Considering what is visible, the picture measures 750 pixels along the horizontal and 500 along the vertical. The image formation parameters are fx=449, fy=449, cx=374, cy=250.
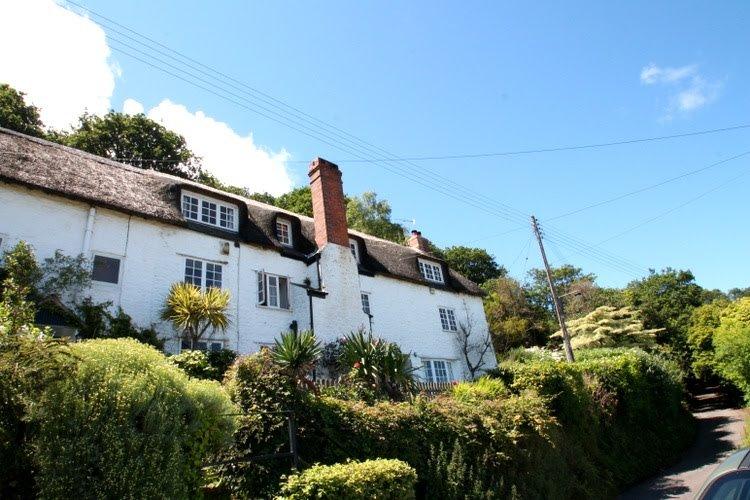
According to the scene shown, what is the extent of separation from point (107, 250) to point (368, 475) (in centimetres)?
1213

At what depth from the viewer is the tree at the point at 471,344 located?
2464 centimetres

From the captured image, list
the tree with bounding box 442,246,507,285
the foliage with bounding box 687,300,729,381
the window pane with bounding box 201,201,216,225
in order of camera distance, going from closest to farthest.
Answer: the window pane with bounding box 201,201,216,225
the foliage with bounding box 687,300,729,381
the tree with bounding box 442,246,507,285

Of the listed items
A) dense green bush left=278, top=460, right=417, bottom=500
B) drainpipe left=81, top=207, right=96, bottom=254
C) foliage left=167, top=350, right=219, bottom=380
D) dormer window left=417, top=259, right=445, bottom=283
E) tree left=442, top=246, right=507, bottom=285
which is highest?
tree left=442, top=246, right=507, bottom=285

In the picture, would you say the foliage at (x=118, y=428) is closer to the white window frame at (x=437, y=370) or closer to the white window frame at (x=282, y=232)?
the white window frame at (x=282, y=232)

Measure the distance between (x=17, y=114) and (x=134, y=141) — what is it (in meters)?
7.24

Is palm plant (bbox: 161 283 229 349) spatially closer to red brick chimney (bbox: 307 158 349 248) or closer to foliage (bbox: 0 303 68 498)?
red brick chimney (bbox: 307 158 349 248)

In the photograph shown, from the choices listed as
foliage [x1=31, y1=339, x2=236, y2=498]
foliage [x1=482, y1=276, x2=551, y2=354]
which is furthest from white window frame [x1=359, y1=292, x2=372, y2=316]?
foliage [x1=482, y1=276, x2=551, y2=354]

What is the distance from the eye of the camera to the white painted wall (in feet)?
44.3

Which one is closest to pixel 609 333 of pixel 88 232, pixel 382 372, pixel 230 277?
pixel 382 372

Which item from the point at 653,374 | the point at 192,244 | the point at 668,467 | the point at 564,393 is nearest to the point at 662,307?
the point at 653,374

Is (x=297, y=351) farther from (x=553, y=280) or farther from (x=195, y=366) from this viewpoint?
(x=553, y=280)

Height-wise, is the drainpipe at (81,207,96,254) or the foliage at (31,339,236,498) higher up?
the drainpipe at (81,207,96,254)

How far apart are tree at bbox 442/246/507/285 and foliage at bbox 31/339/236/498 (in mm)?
47849

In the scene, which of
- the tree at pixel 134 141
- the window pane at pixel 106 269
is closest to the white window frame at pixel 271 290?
the window pane at pixel 106 269
